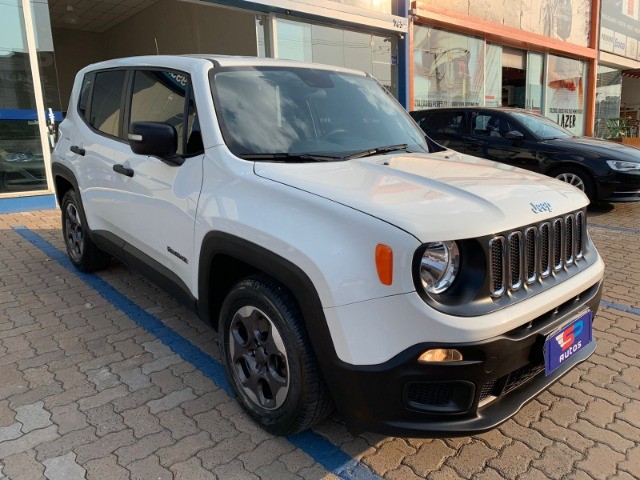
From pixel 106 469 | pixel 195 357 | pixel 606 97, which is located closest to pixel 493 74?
pixel 606 97

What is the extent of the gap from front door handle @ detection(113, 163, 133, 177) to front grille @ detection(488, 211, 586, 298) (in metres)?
2.35

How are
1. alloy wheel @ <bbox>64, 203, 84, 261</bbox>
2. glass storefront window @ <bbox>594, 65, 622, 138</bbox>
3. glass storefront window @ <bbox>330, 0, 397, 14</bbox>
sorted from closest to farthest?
alloy wheel @ <bbox>64, 203, 84, 261</bbox>, glass storefront window @ <bbox>330, 0, 397, 14</bbox>, glass storefront window @ <bbox>594, 65, 622, 138</bbox>

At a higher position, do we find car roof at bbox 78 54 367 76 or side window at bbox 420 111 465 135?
car roof at bbox 78 54 367 76

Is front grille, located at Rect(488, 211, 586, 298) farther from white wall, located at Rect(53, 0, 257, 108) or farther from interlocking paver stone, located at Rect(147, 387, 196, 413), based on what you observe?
white wall, located at Rect(53, 0, 257, 108)

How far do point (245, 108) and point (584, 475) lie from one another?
7.91 feet

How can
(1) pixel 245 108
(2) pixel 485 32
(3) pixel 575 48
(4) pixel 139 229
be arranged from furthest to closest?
(3) pixel 575 48, (2) pixel 485 32, (4) pixel 139 229, (1) pixel 245 108

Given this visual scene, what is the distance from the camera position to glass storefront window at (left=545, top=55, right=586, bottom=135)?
1800cm

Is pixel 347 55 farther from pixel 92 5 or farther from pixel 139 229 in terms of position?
pixel 139 229

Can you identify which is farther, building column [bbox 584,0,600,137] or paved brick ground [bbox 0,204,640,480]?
building column [bbox 584,0,600,137]

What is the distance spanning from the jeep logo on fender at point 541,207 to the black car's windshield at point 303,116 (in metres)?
1.00

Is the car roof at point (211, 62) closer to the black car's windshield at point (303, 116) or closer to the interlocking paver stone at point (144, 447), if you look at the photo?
the black car's windshield at point (303, 116)

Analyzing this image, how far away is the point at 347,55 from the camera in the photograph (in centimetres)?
1132

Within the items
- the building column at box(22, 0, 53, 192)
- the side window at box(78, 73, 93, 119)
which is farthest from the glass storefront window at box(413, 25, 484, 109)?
the side window at box(78, 73, 93, 119)

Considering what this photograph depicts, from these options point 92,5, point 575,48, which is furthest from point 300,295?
point 575,48
